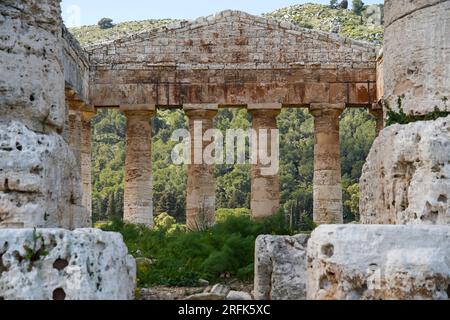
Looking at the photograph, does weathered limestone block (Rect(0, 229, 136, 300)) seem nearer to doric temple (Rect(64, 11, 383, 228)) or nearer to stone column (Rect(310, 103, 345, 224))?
stone column (Rect(310, 103, 345, 224))

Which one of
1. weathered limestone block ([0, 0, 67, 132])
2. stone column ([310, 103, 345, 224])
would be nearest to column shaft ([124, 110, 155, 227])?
stone column ([310, 103, 345, 224])

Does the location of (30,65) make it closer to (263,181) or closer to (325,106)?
(263,181)

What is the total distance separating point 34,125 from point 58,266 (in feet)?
10.3

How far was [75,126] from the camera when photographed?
23188 mm

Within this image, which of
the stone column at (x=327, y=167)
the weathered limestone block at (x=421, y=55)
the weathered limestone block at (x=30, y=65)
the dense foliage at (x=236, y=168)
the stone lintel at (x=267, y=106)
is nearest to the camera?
the weathered limestone block at (x=30, y=65)

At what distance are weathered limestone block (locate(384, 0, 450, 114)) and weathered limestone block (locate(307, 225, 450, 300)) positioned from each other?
3.20 meters

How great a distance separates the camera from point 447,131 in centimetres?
822

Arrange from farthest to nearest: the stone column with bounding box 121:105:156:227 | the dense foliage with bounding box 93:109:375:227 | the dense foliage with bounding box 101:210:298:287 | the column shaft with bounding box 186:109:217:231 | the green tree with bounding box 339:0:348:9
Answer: the green tree with bounding box 339:0:348:9 < the dense foliage with bounding box 93:109:375:227 < the stone column with bounding box 121:105:156:227 < the column shaft with bounding box 186:109:217:231 < the dense foliage with bounding box 101:210:298:287

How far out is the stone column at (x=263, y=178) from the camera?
24109 mm

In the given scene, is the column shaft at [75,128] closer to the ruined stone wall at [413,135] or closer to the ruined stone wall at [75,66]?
the ruined stone wall at [75,66]

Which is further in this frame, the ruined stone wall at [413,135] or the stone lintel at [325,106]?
the stone lintel at [325,106]

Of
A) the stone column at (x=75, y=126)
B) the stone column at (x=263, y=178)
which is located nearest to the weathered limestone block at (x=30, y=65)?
the stone column at (x=75, y=126)

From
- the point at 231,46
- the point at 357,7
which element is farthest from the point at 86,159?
the point at 357,7

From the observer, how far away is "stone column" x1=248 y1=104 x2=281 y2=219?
24.1m
